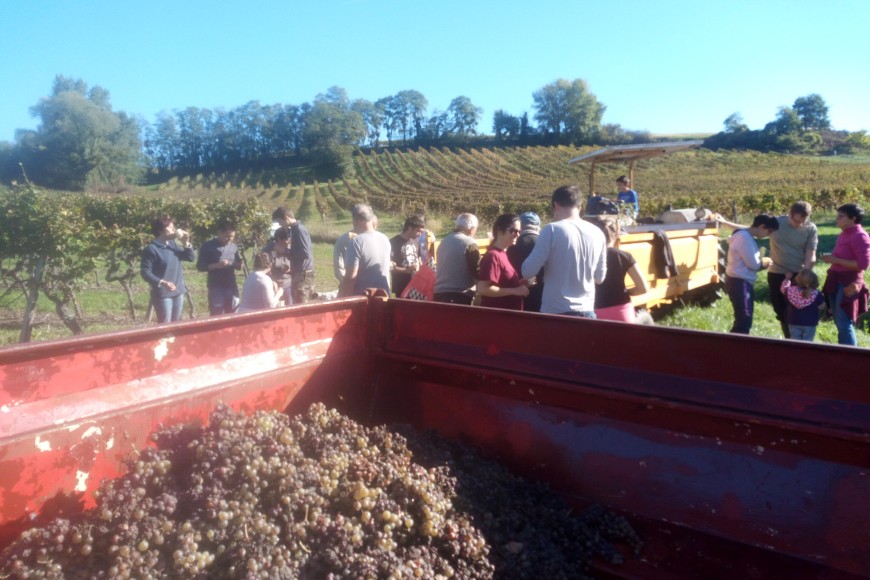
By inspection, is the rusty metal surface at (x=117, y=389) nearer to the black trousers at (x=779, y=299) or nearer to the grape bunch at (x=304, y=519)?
the grape bunch at (x=304, y=519)

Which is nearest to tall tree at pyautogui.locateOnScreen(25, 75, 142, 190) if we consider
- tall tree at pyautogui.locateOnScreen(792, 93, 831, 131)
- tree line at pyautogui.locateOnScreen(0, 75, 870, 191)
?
tree line at pyautogui.locateOnScreen(0, 75, 870, 191)

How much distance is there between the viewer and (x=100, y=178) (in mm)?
60094

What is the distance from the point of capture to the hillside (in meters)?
38.9

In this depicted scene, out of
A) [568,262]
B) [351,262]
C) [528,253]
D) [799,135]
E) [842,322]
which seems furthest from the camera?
[799,135]

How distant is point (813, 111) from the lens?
86.2 meters

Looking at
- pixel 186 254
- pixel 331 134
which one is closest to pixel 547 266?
pixel 186 254

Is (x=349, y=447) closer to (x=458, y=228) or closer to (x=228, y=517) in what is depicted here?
(x=228, y=517)

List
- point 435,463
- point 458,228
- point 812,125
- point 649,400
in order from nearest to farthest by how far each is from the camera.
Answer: point 649,400 < point 435,463 < point 458,228 < point 812,125

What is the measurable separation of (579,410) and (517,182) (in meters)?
58.6

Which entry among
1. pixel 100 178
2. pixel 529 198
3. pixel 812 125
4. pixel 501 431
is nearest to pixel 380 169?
pixel 100 178

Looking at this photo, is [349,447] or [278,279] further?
[278,279]

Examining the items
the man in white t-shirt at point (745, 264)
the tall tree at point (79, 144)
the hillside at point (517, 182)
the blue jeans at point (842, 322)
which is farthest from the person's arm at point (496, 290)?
the tall tree at point (79, 144)

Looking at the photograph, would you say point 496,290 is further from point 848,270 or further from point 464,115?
point 464,115

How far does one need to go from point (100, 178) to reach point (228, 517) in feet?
218
